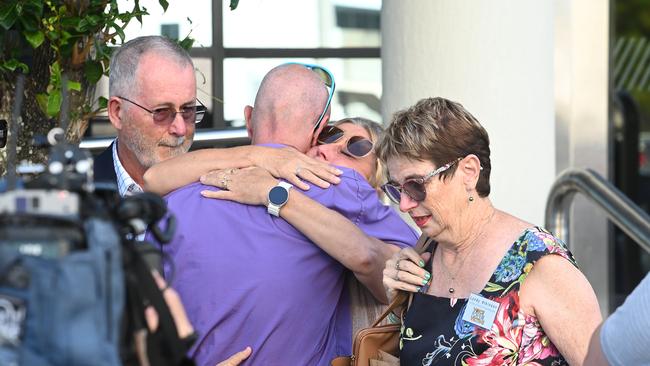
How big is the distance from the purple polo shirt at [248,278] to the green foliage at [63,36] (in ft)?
4.30

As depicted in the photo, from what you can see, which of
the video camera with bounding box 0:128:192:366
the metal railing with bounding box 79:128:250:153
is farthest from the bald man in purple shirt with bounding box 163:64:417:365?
the metal railing with bounding box 79:128:250:153

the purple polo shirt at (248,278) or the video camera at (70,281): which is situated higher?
the video camera at (70,281)

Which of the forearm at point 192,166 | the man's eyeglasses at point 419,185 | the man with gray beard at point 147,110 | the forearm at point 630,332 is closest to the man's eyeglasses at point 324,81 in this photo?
the forearm at point 192,166

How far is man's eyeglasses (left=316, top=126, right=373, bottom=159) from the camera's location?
347cm

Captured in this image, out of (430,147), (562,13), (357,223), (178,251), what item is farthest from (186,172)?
(562,13)

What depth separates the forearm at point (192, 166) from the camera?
3.31 metres

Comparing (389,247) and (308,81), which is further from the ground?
(308,81)

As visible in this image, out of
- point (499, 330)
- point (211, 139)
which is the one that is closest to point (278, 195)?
point (499, 330)

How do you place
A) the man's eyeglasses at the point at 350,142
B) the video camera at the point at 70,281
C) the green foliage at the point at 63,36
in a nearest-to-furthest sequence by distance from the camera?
1. the video camera at the point at 70,281
2. the man's eyeglasses at the point at 350,142
3. the green foliage at the point at 63,36

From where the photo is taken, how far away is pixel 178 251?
3.16 meters

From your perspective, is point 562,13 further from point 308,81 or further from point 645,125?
point 645,125

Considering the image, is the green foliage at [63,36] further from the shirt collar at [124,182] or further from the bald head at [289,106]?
the bald head at [289,106]

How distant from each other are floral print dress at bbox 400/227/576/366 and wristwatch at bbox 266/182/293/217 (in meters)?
0.48

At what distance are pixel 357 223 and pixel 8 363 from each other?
5.60ft
